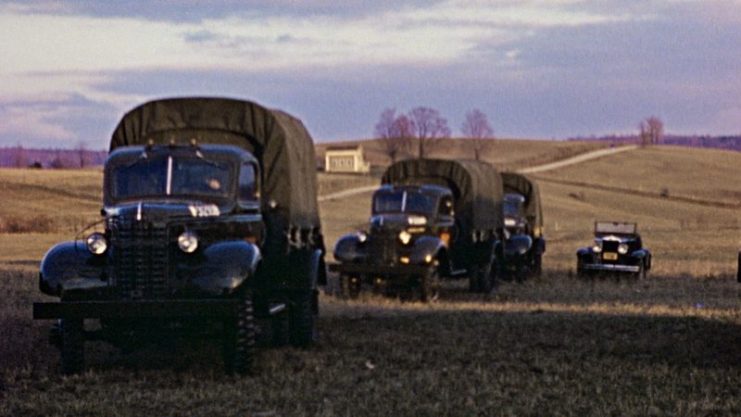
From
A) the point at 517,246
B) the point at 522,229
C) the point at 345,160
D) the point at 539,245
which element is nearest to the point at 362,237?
the point at 517,246

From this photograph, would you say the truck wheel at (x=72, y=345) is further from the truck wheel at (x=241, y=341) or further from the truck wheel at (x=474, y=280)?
the truck wheel at (x=474, y=280)

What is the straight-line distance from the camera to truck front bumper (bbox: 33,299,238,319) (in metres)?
12.9

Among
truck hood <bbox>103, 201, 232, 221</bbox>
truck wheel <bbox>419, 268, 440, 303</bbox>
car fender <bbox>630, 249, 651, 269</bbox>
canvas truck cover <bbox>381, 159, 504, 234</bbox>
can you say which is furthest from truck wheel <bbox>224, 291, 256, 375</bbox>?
car fender <bbox>630, 249, 651, 269</bbox>

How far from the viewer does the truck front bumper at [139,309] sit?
12.9 m

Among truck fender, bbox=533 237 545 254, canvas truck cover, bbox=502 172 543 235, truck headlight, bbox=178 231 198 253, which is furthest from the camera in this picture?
canvas truck cover, bbox=502 172 543 235

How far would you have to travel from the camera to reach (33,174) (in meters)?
97.2

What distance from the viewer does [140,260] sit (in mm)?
13516

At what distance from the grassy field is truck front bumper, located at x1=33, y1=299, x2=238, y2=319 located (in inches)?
26.1

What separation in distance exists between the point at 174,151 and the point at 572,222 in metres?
70.9

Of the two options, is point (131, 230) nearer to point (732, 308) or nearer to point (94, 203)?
point (732, 308)

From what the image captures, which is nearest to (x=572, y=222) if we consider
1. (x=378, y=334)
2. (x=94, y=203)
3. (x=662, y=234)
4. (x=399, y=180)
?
(x=662, y=234)

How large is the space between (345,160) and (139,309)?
12106 cm

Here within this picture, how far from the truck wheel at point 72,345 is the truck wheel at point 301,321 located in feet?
11.4

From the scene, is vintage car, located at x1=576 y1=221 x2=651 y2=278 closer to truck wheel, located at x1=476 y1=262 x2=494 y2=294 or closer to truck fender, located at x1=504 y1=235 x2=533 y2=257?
truck fender, located at x1=504 y1=235 x2=533 y2=257
